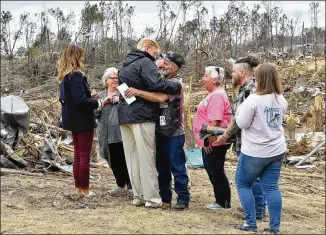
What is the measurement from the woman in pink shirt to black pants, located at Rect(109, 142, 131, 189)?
102cm

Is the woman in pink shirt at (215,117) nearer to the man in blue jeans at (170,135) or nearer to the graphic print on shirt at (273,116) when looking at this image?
the man in blue jeans at (170,135)

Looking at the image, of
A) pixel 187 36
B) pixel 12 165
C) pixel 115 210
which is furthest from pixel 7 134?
pixel 187 36

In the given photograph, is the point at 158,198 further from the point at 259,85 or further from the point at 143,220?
the point at 259,85

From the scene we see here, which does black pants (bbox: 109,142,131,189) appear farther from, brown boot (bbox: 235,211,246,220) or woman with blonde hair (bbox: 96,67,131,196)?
brown boot (bbox: 235,211,246,220)

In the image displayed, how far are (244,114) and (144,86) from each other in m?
1.13

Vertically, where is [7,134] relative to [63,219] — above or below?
above

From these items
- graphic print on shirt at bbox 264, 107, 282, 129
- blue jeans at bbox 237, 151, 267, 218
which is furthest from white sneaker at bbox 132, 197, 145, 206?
graphic print on shirt at bbox 264, 107, 282, 129

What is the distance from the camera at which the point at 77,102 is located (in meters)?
4.97

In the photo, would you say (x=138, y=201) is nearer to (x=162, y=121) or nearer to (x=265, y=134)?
(x=162, y=121)

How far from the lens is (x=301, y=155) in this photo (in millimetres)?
9547

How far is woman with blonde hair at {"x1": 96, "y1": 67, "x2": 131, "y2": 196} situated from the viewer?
5.55 meters

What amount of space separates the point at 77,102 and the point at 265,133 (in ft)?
5.94

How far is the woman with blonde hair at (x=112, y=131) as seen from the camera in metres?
5.55

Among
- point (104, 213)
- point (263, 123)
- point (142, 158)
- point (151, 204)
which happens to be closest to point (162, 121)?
point (142, 158)
